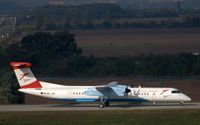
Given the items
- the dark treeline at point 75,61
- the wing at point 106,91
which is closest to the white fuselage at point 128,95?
the wing at point 106,91

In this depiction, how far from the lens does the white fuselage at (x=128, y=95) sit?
73000 millimetres

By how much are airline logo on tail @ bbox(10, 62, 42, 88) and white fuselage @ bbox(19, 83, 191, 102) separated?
1.37 ft

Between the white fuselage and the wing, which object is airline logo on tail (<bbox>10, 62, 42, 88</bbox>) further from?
the wing

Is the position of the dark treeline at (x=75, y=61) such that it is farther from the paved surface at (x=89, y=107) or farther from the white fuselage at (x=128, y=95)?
the paved surface at (x=89, y=107)

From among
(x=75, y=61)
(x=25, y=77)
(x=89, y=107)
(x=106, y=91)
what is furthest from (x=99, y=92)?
(x=75, y=61)

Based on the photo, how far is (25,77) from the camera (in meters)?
74.4

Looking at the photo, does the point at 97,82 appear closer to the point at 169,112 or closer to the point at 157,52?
the point at 169,112

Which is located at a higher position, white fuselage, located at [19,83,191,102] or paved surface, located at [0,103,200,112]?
white fuselage, located at [19,83,191,102]

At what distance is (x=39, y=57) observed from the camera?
12444 cm

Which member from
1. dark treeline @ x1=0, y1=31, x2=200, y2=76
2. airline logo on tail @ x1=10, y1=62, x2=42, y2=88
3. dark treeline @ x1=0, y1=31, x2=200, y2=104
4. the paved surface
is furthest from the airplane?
dark treeline @ x1=0, y1=31, x2=200, y2=76

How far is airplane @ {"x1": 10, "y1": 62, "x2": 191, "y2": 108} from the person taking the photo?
2876 inches

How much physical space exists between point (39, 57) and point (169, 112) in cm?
6111

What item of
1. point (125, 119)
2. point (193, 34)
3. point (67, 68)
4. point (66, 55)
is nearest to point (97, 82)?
point (67, 68)

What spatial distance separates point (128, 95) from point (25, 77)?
8742 millimetres
